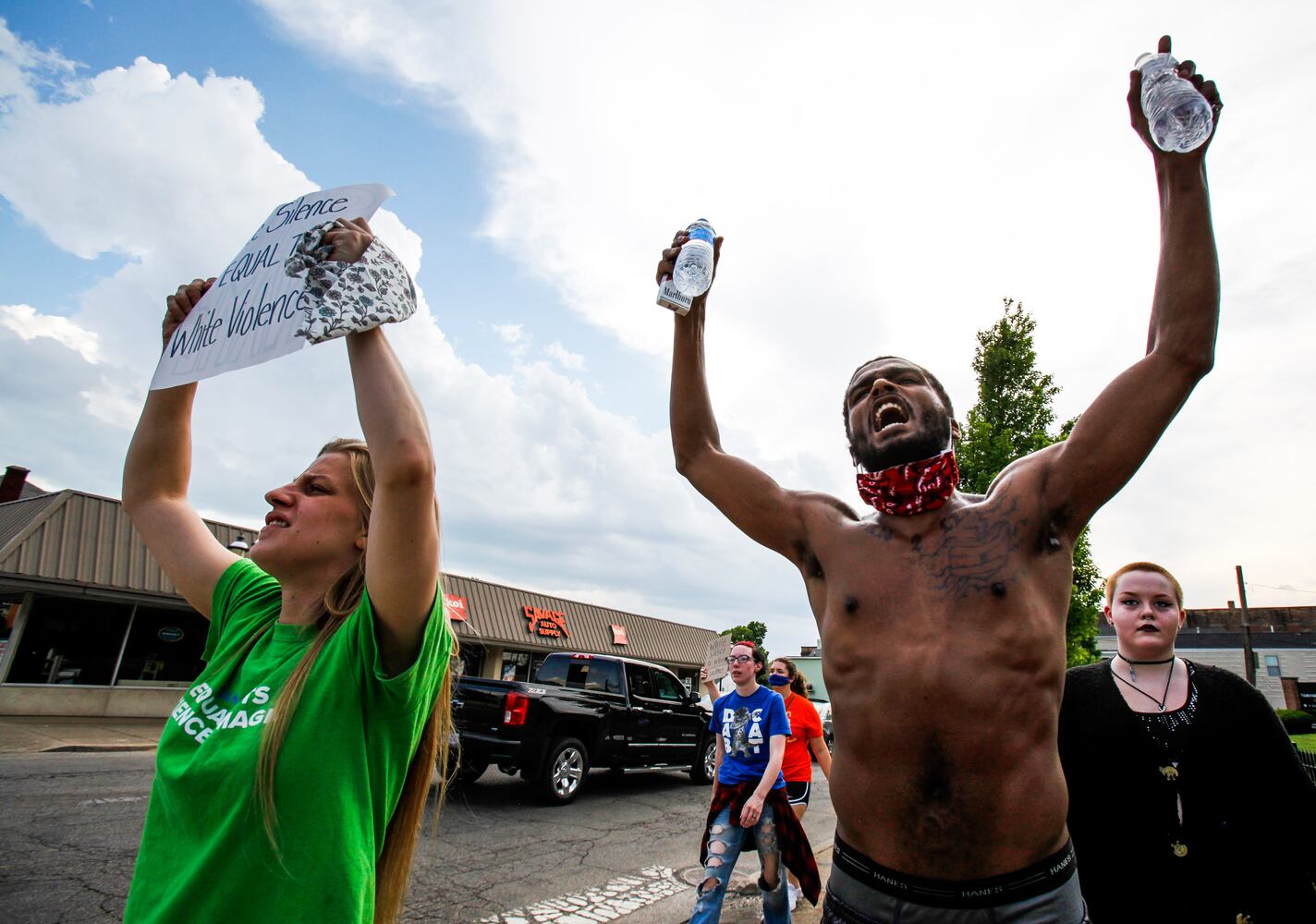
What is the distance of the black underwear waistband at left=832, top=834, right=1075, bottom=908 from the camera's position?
1.60 m

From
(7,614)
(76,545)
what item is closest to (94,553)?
(76,545)

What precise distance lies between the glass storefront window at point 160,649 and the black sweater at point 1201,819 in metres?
17.2

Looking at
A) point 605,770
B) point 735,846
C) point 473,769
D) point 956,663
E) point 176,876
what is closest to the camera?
point 176,876

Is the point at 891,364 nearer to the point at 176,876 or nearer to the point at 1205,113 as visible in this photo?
the point at 1205,113

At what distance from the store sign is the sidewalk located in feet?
31.1

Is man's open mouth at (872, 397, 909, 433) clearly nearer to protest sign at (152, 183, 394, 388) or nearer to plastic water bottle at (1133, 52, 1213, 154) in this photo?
plastic water bottle at (1133, 52, 1213, 154)

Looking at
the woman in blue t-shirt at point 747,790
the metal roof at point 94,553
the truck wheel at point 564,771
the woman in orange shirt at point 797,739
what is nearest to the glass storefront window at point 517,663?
the metal roof at point 94,553

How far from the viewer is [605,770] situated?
40.9 feet

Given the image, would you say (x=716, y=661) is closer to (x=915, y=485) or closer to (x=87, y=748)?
(x=915, y=485)

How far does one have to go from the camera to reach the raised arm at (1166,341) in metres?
1.76

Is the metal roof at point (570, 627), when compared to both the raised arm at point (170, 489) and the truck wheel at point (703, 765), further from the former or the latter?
the raised arm at point (170, 489)

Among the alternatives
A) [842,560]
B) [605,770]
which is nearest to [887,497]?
[842,560]

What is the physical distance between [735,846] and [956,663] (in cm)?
354

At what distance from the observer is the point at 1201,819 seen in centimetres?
250
